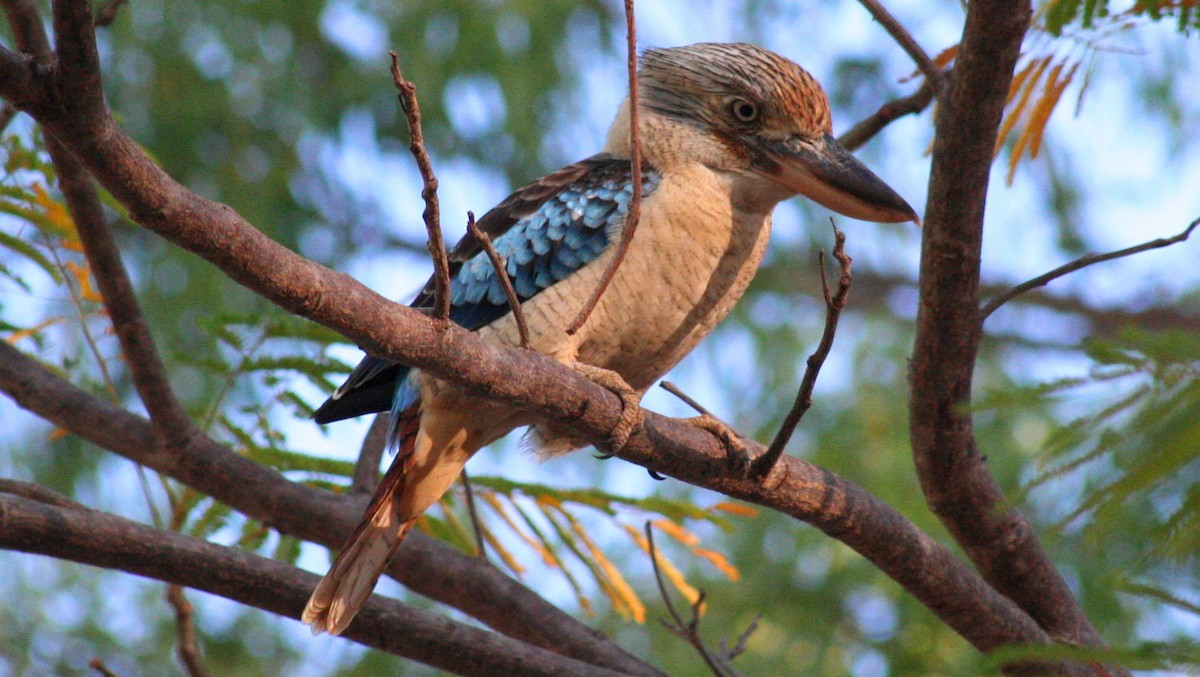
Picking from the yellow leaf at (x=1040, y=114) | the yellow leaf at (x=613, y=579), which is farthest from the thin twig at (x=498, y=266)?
the yellow leaf at (x=1040, y=114)

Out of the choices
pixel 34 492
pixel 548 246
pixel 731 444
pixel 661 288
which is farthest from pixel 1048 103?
pixel 34 492

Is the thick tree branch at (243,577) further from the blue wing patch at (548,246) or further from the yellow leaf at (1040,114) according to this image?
the yellow leaf at (1040,114)

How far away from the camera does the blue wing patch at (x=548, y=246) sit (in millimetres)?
2992

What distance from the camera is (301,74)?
24.0 feet

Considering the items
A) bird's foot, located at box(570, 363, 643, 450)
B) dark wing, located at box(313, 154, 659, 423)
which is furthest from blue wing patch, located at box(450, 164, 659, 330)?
bird's foot, located at box(570, 363, 643, 450)

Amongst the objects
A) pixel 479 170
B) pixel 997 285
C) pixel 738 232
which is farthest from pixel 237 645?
pixel 997 285

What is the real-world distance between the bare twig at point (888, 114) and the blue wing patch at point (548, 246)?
852mm

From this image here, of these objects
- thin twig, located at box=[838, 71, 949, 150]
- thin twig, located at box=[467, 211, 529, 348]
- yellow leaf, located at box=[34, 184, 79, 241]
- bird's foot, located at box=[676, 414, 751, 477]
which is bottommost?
thin twig, located at box=[467, 211, 529, 348]

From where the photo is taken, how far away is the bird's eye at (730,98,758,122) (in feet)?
10.5

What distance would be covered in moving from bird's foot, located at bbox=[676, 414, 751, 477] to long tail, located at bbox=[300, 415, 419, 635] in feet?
2.41

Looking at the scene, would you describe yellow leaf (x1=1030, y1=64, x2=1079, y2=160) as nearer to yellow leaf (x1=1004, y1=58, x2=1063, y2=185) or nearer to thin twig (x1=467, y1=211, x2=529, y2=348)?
yellow leaf (x1=1004, y1=58, x2=1063, y2=185)

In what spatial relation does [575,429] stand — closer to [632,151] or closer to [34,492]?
[632,151]

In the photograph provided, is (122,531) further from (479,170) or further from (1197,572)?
(479,170)

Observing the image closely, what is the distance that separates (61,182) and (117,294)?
0.33m
